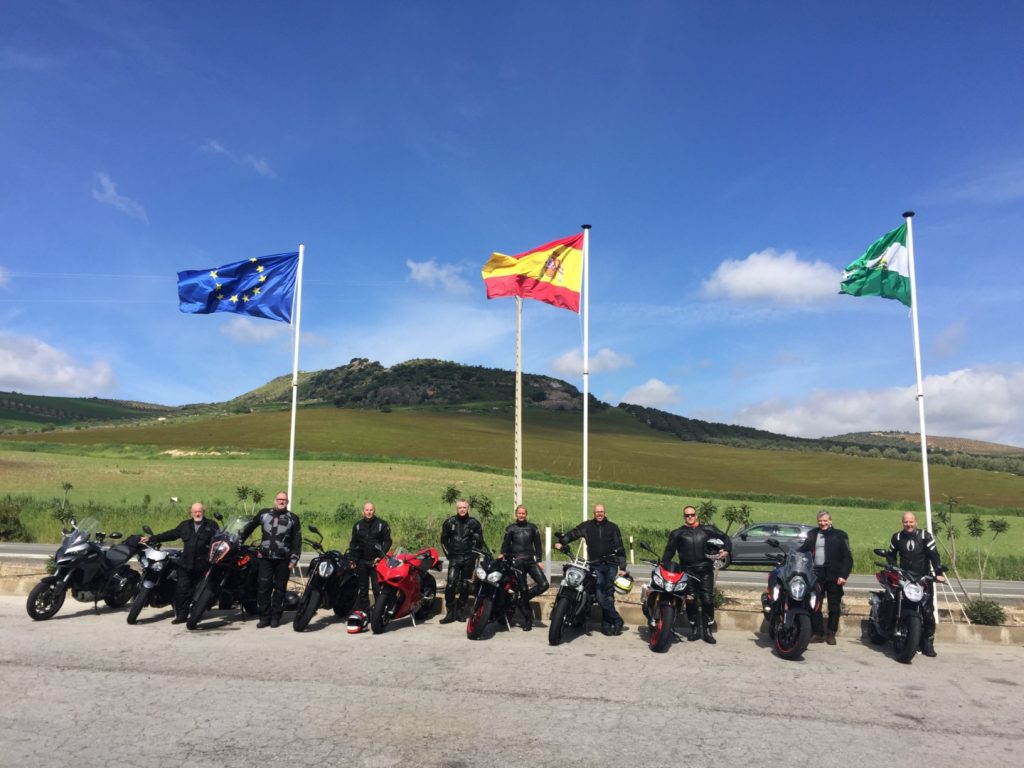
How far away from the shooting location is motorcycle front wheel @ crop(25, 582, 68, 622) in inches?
383

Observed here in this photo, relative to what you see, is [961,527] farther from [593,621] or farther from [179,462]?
[179,462]

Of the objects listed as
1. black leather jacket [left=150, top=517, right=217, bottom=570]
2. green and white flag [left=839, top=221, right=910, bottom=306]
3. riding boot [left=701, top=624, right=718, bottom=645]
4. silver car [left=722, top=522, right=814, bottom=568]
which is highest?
green and white flag [left=839, top=221, right=910, bottom=306]

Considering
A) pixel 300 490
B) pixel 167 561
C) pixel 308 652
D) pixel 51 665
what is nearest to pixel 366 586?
pixel 308 652

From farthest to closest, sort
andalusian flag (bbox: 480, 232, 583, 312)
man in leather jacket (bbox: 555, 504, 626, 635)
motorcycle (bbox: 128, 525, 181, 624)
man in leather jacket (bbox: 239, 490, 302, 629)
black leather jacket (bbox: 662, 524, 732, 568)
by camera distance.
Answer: andalusian flag (bbox: 480, 232, 583, 312) → motorcycle (bbox: 128, 525, 181, 624) → man in leather jacket (bbox: 555, 504, 626, 635) → man in leather jacket (bbox: 239, 490, 302, 629) → black leather jacket (bbox: 662, 524, 732, 568)

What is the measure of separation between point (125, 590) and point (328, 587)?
3.38m

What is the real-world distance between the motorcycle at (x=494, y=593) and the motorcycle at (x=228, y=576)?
338cm

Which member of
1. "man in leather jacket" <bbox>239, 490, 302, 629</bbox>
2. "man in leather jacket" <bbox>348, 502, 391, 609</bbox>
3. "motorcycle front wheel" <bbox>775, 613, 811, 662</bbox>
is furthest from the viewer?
"man in leather jacket" <bbox>348, 502, 391, 609</bbox>

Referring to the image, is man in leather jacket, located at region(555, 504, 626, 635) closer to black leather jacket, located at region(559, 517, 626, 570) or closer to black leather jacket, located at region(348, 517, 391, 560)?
black leather jacket, located at region(559, 517, 626, 570)

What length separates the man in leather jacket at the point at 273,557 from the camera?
10.0 metres

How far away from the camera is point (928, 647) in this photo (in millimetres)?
9031

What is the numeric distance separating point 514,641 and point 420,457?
57.8 m

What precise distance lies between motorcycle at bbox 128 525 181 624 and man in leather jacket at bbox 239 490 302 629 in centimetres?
114

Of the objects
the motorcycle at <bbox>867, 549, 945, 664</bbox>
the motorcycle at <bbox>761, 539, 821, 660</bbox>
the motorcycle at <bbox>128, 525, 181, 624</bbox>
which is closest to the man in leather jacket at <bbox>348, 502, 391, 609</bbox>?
the motorcycle at <bbox>128, 525, 181, 624</bbox>

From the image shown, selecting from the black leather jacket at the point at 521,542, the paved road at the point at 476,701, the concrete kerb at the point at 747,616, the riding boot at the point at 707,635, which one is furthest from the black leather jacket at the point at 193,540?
the riding boot at the point at 707,635
